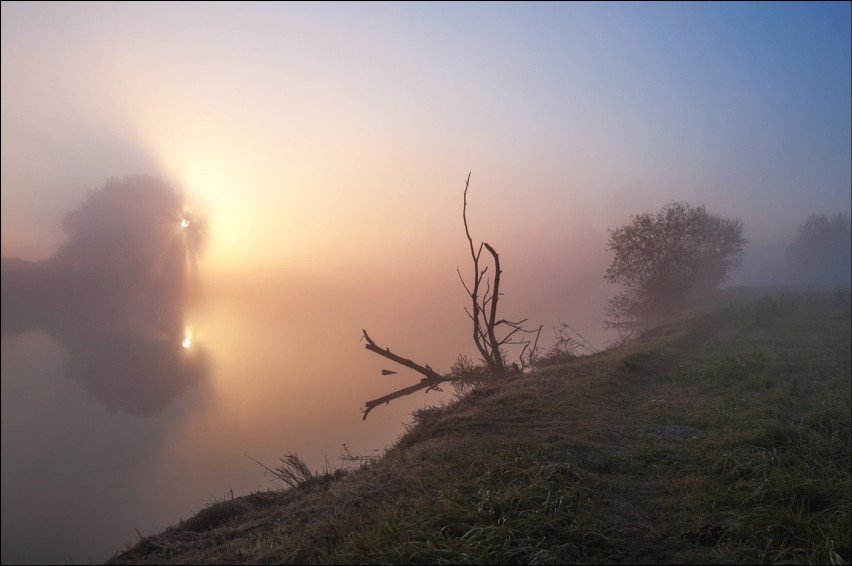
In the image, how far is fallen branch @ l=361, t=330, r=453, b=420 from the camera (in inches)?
539

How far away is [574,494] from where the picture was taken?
505cm

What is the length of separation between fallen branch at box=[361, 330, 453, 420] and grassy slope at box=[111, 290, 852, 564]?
3879mm

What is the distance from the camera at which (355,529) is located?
4.40m

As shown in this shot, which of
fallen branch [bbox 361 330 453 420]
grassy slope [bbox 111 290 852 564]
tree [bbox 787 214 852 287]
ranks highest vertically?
tree [bbox 787 214 852 287]

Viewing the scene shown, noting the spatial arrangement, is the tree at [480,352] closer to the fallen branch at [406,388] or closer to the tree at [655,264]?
the fallen branch at [406,388]

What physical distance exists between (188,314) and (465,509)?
13.3 meters

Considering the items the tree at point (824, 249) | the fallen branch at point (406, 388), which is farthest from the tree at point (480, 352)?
the tree at point (824, 249)

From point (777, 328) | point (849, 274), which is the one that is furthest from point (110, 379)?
point (849, 274)

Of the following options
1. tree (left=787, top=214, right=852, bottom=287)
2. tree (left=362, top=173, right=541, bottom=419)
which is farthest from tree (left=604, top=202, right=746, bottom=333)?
tree (left=787, top=214, right=852, bottom=287)

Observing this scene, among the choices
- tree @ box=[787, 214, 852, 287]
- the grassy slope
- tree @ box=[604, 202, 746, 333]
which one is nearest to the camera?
the grassy slope

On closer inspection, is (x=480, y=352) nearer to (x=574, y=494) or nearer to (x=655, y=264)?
(x=574, y=494)

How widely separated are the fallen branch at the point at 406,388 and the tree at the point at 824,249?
75950 mm

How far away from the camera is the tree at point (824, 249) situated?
72250mm

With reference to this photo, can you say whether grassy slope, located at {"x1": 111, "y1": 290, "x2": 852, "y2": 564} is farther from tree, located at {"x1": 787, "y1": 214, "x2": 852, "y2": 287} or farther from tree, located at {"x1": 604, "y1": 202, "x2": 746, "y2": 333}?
tree, located at {"x1": 787, "y1": 214, "x2": 852, "y2": 287}
